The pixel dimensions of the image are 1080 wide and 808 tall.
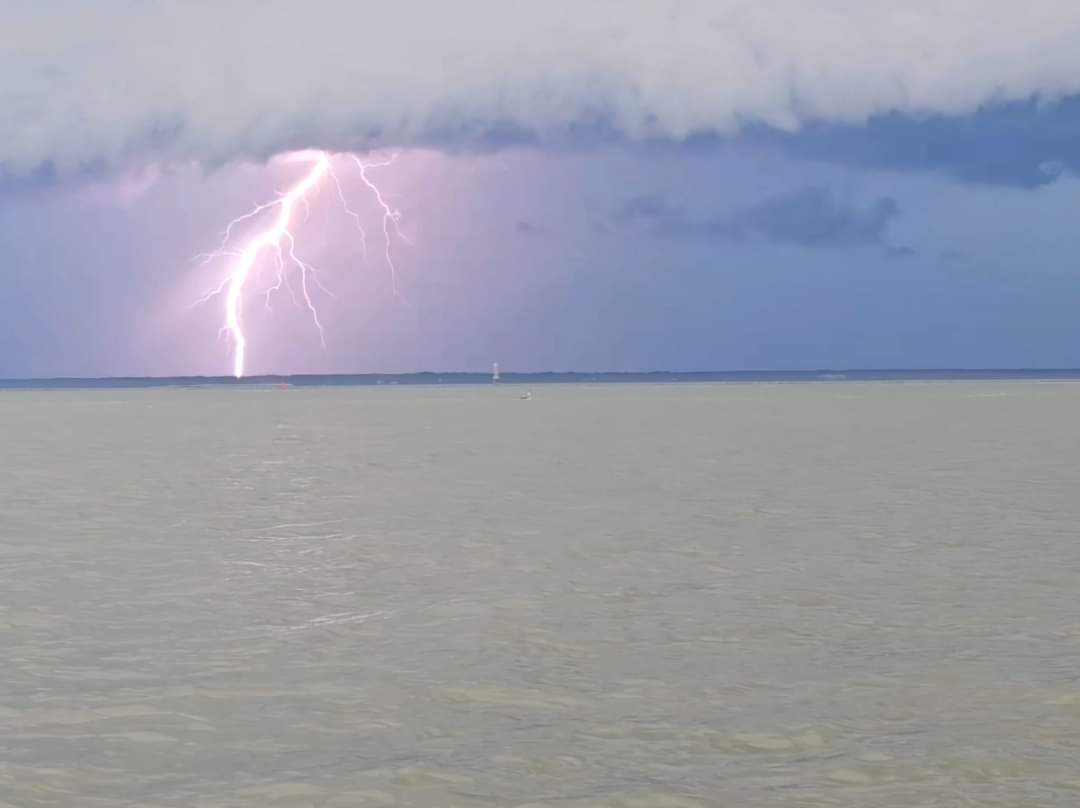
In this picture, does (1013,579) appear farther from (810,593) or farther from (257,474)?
(257,474)

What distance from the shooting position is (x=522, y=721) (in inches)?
376

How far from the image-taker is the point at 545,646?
12.1m

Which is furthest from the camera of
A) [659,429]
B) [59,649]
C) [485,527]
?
[659,429]

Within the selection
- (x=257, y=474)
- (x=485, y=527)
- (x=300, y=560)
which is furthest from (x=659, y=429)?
(x=300, y=560)

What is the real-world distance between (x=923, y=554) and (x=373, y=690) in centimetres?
938

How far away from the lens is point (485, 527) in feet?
69.9

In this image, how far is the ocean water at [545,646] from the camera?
8.34m

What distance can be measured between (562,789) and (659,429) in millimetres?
48412

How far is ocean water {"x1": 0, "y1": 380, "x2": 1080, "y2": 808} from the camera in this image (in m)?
8.34

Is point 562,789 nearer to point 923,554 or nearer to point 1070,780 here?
point 1070,780

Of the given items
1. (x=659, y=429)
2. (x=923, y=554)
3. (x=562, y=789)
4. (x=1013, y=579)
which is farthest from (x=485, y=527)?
(x=659, y=429)

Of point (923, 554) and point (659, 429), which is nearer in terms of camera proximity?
point (923, 554)

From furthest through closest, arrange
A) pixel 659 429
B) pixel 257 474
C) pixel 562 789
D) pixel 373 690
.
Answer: pixel 659 429 → pixel 257 474 → pixel 373 690 → pixel 562 789

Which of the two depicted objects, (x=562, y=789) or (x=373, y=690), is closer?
(x=562, y=789)
